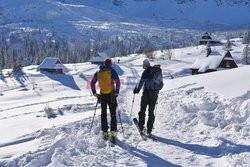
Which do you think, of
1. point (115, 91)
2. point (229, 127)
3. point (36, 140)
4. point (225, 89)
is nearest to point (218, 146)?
point (229, 127)

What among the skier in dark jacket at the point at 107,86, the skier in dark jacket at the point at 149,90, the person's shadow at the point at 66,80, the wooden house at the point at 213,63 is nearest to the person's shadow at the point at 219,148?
the skier in dark jacket at the point at 149,90

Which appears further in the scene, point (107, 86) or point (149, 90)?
point (149, 90)

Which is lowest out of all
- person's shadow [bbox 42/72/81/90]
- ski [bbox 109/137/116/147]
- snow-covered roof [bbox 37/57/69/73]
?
person's shadow [bbox 42/72/81/90]

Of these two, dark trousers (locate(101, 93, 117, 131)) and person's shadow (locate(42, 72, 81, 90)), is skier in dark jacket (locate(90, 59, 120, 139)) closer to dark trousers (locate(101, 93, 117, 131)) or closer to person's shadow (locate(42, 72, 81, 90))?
dark trousers (locate(101, 93, 117, 131))

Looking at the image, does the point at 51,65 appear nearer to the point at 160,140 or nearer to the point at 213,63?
the point at 213,63

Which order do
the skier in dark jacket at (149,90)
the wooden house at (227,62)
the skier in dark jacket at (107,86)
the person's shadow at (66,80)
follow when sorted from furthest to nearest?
the wooden house at (227,62) < the person's shadow at (66,80) < the skier in dark jacket at (149,90) < the skier in dark jacket at (107,86)

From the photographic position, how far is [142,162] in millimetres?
9406

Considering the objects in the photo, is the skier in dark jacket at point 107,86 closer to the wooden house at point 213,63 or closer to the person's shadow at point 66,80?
the person's shadow at point 66,80

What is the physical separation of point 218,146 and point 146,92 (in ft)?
8.75

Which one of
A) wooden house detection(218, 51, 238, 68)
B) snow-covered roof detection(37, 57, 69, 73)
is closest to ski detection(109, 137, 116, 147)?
wooden house detection(218, 51, 238, 68)

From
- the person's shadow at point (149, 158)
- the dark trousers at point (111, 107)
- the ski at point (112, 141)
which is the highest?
the dark trousers at point (111, 107)

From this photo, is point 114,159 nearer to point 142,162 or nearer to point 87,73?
point 142,162

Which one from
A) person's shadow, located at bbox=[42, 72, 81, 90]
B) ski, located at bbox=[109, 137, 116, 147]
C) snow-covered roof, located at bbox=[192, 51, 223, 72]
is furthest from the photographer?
person's shadow, located at bbox=[42, 72, 81, 90]

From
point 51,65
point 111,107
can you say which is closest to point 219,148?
point 111,107
